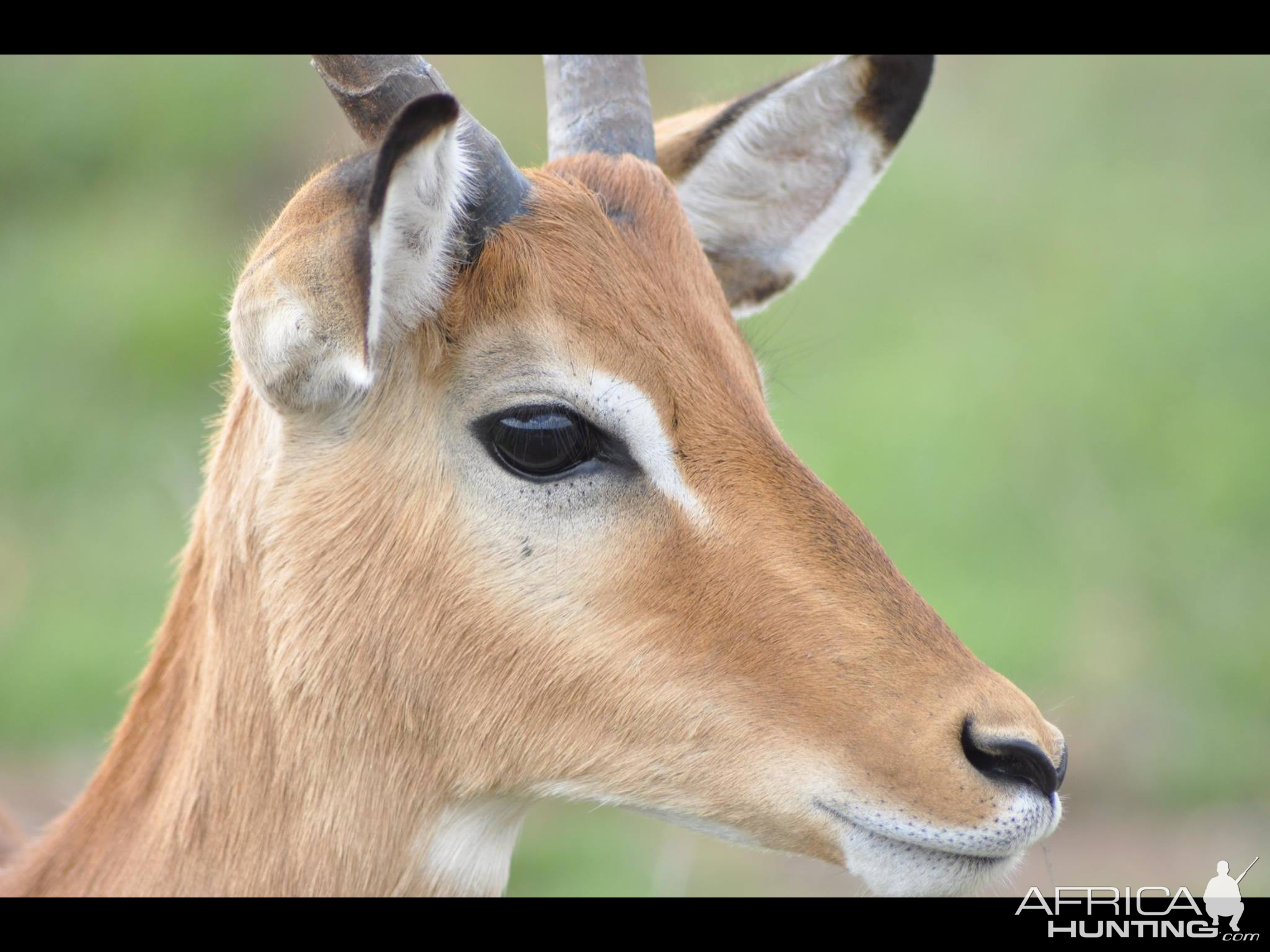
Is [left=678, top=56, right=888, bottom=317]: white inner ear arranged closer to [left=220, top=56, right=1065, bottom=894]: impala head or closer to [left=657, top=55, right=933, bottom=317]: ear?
[left=657, top=55, right=933, bottom=317]: ear

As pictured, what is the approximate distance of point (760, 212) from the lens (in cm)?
440

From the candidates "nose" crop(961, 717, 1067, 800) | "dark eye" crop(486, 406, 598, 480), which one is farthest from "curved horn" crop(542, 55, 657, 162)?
"nose" crop(961, 717, 1067, 800)

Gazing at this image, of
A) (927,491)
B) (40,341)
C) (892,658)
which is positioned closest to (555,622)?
(892,658)

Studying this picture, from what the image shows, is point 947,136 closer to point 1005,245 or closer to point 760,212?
point 1005,245

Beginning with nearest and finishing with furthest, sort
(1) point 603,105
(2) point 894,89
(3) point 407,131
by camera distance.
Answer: (3) point 407,131 → (1) point 603,105 → (2) point 894,89

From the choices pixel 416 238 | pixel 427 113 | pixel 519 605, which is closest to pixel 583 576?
pixel 519 605

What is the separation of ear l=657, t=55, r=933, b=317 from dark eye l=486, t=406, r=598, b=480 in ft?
4.30

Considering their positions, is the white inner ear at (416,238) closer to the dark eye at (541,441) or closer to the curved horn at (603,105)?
the dark eye at (541,441)

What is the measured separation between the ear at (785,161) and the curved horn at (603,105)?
11.4 inches

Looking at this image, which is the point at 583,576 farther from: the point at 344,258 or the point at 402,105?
the point at 402,105

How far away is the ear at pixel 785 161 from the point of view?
4176 mm

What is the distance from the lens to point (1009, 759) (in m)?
2.96

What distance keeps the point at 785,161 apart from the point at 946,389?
22.2ft
